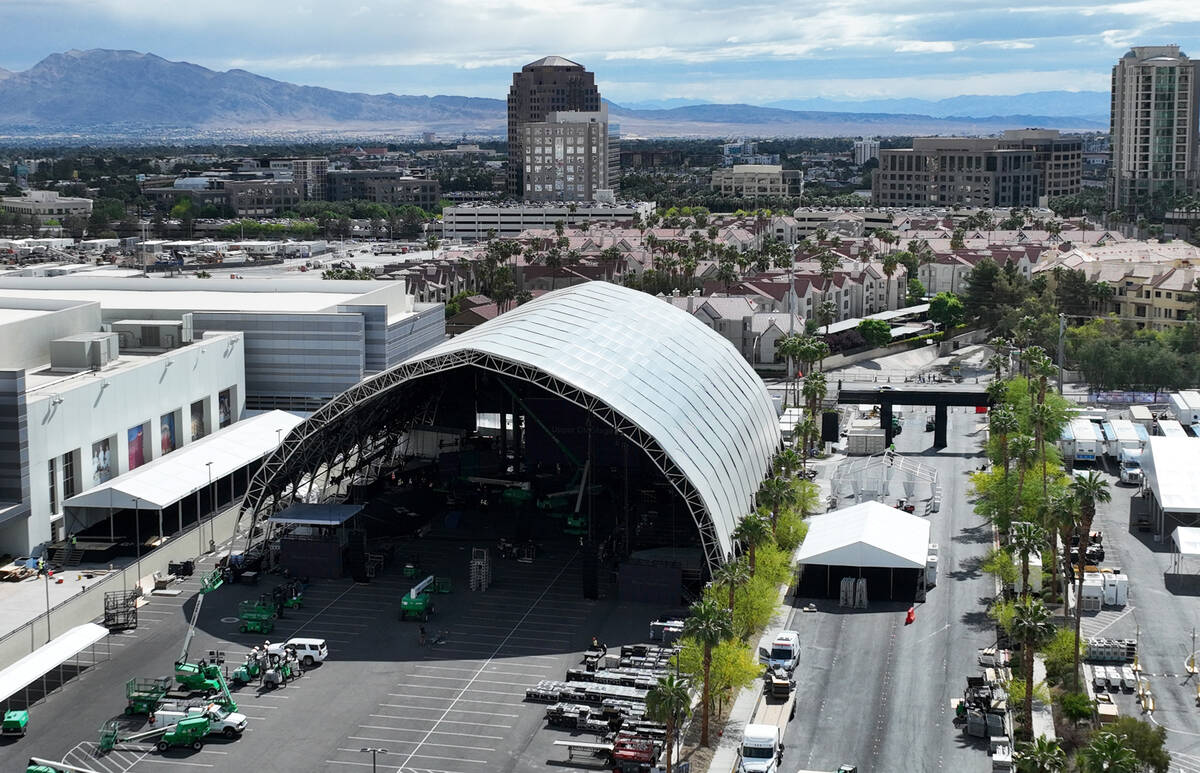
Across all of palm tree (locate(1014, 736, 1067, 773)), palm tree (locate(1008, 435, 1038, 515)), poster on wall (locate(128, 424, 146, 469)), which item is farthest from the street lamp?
poster on wall (locate(128, 424, 146, 469))

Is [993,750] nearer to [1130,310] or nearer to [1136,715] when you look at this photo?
[1136,715]

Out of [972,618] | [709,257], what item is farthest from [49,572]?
[709,257]

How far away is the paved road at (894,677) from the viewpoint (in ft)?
154

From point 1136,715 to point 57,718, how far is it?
3508 cm

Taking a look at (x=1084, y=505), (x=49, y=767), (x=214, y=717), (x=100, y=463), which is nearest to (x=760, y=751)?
(x=214, y=717)

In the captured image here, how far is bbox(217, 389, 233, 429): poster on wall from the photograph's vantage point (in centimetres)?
9094

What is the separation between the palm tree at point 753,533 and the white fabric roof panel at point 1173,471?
75.3 ft

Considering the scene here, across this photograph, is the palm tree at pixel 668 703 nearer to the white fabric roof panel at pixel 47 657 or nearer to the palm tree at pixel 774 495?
the white fabric roof panel at pixel 47 657

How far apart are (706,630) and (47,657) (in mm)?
22499

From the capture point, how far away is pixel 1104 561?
69.1 meters

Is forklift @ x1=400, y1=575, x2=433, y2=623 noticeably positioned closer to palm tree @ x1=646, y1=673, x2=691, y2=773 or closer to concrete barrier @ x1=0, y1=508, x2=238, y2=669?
concrete barrier @ x1=0, y1=508, x2=238, y2=669

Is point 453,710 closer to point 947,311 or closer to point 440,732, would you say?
point 440,732

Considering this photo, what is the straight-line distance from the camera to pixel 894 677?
53.7 meters

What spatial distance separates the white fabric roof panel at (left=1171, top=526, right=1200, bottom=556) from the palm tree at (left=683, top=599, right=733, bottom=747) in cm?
2790
